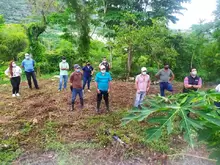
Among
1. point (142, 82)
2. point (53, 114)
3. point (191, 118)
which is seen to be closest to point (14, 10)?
point (53, 114)

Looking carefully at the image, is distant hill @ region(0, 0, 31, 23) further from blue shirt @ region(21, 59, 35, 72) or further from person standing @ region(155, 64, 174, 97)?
person standing @ region(155, 64, 174, 97)

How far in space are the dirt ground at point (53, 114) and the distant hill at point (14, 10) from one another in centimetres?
2462

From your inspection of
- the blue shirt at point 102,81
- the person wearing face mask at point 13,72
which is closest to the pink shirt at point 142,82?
the blue shirt at point 102,81

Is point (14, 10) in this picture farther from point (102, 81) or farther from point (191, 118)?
point (191, 118)

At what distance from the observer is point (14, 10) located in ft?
121

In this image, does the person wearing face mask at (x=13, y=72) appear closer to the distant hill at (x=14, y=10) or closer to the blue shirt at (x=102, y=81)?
the blue shirt at (x=102, y=81)

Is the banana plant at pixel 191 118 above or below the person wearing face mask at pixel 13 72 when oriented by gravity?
above

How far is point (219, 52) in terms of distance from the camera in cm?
1228

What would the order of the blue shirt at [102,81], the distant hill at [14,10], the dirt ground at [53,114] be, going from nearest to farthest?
1. the dirt ground at [53,114]
2. the blue shirt at [102,81]
3. the distant hill at [14,10]

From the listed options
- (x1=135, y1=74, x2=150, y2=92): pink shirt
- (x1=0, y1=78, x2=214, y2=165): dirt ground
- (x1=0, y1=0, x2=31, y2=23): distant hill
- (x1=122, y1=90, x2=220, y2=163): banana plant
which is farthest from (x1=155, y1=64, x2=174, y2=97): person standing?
(x1=0, y1=0, x2=31, y2=23): distant hill

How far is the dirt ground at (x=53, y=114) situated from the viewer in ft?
15.9

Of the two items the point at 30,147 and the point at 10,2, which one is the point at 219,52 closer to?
the point at 30,147

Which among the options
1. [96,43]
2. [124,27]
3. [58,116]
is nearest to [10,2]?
[96,43]

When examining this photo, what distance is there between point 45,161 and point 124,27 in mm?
8477
